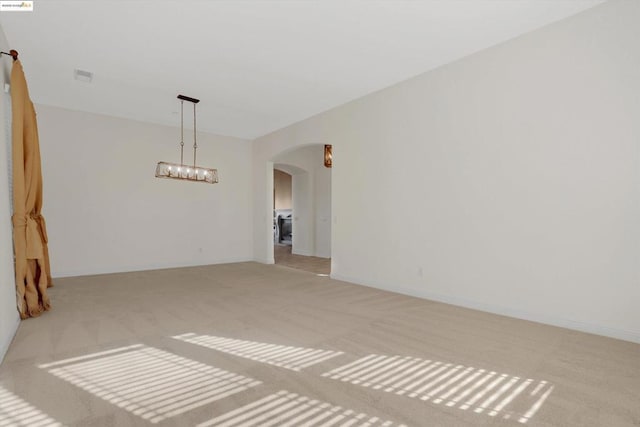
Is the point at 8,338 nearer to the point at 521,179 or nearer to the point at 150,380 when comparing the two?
the point at 150,380

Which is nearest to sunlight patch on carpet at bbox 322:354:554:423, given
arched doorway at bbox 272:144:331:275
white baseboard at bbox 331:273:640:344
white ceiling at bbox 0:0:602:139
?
white baseboard at bbox 331:273:640:344

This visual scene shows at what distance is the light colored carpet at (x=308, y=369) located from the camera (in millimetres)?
1791

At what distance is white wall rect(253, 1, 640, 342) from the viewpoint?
2896 mm

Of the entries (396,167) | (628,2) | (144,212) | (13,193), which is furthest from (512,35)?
(144,212)

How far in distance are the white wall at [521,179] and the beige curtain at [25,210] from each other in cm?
431

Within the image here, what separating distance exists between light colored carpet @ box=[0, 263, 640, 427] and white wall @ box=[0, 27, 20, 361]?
0.54 ft

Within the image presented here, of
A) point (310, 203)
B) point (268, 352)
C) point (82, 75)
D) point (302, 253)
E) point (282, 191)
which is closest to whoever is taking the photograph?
point (268, 352)

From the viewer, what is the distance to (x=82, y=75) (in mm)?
4500

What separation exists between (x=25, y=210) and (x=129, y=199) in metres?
3.21

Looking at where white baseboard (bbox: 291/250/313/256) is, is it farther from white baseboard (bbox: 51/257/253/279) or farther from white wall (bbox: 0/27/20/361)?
white wall (bbox: 0/27/20/361)

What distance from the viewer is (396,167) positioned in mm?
4785

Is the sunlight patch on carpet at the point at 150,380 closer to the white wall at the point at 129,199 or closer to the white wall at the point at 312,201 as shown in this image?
the white wall at the point at 129,199

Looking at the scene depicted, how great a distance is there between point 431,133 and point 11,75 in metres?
4.87

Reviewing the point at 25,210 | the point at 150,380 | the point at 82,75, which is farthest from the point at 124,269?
the point at 150,380
